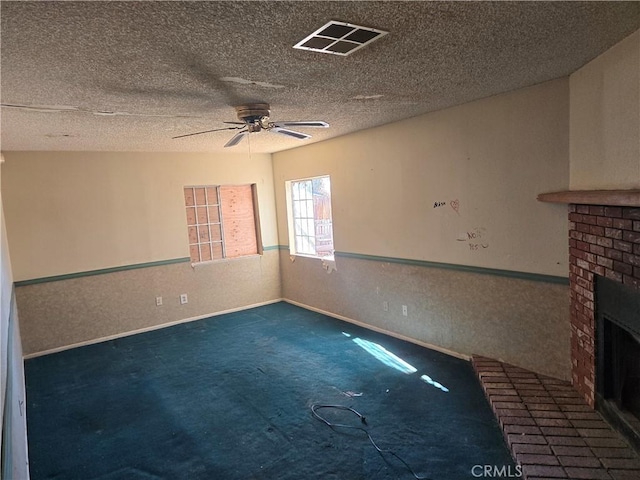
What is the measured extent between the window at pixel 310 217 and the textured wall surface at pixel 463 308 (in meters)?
0.57

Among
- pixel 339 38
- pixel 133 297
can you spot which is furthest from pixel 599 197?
pixel 133 297

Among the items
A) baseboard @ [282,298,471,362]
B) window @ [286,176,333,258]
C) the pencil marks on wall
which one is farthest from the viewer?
window @ [286,176,333,258]

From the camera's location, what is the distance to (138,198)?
5.13 meters

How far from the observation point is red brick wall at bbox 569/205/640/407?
2.19 metres

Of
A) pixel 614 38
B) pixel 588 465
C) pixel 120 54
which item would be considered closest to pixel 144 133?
pixel 120 54

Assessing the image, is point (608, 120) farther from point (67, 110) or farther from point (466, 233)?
point (67, 110)

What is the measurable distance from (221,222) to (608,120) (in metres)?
4.68

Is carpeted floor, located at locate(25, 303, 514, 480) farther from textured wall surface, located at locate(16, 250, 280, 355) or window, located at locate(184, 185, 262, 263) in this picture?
window, located at locate(184, 185, 262, 263)

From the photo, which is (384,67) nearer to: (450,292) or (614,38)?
(614,38)

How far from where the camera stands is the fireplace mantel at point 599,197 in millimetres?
1991

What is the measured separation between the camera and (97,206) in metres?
4.88

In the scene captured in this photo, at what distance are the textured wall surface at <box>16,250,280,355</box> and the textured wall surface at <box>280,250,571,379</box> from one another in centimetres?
126

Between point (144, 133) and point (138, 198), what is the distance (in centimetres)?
147

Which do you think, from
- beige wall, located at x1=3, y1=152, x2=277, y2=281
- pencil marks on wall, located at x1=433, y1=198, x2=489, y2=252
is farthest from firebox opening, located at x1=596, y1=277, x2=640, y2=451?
beige wall, located at x1=3, y1=152, x2=277, y2=281
